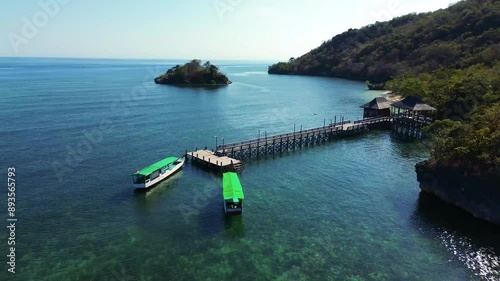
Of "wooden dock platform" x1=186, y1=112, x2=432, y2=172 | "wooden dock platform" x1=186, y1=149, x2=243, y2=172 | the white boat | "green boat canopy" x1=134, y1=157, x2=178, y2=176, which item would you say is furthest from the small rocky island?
"green boat canopy" x1=134, y1=157, x2=178, y2=176

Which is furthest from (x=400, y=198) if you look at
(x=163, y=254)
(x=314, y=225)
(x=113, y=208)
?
(x=113, y=208)

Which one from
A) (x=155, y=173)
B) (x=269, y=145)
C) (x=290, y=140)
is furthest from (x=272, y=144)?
(x=155, y=173)

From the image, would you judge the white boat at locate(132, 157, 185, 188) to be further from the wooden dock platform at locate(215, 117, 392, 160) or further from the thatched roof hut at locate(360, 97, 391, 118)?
the thatched roof hut at locate(360, 97, 391, 118)

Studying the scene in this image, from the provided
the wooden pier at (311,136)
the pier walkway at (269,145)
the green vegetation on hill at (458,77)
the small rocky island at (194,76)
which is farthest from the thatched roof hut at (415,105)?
the small rocky island at (194,76)

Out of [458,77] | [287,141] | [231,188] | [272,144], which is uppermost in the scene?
[458,77]

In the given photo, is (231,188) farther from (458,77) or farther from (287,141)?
(458,77)

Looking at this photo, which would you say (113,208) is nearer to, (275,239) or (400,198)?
(275,239)

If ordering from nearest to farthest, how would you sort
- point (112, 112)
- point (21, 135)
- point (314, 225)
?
point (314, 225)
point (21, 135)
point (112, 112)
